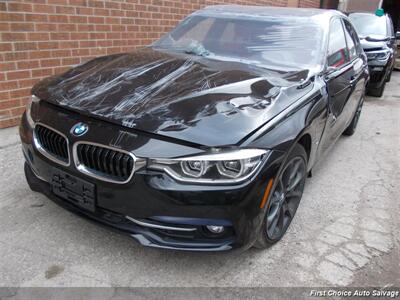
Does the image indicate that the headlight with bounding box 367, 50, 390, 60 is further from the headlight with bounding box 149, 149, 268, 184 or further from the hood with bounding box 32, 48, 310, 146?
the headlight with bounding box 149, 149, 268, 184

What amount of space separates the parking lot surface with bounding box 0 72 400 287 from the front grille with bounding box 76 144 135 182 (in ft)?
1.34

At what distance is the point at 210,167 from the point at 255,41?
1.92 m

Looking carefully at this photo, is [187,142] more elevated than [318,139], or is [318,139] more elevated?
[187,142]

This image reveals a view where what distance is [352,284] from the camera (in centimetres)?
249

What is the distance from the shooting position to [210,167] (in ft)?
6.91

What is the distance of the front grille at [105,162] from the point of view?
2170mm

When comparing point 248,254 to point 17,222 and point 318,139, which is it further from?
point 17,222

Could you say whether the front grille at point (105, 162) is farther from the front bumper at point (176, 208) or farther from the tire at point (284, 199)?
the tire at point (284, 199)

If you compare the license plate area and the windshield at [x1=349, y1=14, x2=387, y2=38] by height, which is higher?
the windshield at [x1=349, y1=14, x2=387, y2=38]

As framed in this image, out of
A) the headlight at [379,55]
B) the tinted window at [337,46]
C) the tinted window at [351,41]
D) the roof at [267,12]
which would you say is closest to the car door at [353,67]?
the tinted window at [351,41]

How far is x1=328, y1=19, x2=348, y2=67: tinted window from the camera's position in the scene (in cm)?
362

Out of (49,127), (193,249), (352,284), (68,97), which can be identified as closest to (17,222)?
(49,127)

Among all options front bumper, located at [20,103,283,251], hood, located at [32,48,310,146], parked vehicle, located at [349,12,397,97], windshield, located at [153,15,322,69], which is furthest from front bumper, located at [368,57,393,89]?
Answer: front bumper, located at [20,103,283,251]

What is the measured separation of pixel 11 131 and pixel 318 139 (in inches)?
135
